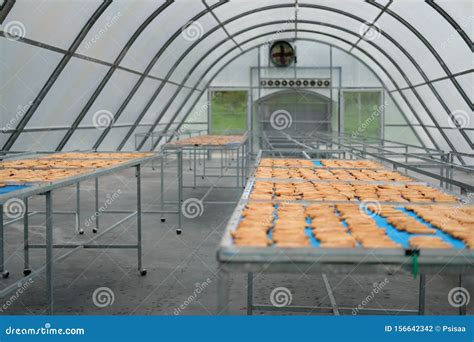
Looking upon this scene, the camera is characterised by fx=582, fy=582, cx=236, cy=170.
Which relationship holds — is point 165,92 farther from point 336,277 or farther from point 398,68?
point 336,277

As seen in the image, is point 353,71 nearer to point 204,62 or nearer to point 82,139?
point 204,62

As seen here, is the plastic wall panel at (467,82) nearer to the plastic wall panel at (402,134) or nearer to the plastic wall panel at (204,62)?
the plastic wall panel at (204,62)

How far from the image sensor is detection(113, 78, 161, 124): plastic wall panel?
59.7 feet

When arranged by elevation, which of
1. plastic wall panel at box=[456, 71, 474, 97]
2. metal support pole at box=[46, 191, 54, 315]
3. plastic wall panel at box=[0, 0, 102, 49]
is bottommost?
metal support pole at box=[46, 191, 54, 315]

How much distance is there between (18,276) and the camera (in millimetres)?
7465

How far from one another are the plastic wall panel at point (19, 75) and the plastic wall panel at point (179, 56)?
21.8 feet

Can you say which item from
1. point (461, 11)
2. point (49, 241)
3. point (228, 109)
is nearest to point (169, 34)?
point (461, 11)

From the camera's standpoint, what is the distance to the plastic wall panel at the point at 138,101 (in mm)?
18188

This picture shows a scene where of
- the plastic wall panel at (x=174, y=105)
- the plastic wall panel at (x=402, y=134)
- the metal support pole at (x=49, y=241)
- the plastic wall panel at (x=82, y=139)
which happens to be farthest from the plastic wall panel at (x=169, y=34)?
the plastic wall panel at (x=402, y=134)

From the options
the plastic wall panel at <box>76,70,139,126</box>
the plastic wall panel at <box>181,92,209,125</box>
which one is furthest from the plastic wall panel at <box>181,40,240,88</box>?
the plastic wall panel at <box>76,70,139,126</box>

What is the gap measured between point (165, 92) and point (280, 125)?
838 centimetres

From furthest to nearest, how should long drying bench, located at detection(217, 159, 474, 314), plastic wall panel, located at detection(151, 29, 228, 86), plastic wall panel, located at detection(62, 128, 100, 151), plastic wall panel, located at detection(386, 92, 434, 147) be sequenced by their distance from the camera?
plastic wall panel, located at detection(386, 92, 434, 147), plastic wall panel, located at detection(151, 29, 228, 86), plastic wall panel, located at detection(62, 128, 100, 151), long drying bench, located at detection(217, 159, 474, 314)

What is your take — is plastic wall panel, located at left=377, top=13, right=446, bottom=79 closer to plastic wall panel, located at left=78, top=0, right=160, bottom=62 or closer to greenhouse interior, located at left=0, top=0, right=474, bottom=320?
greenhouse interior, located at left=0, top=0, right=474, bottom=320

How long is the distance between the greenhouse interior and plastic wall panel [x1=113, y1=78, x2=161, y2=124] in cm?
11
